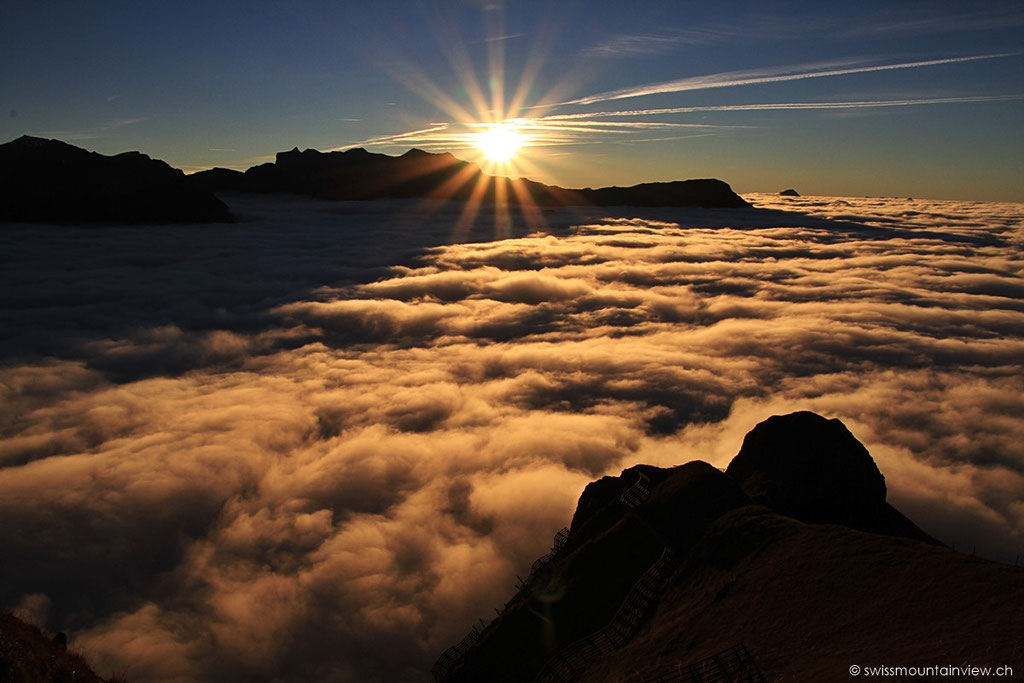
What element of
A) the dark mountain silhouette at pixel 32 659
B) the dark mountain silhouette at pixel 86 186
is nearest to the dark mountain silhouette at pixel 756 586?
the dark mountain silhouette at pixel 32 659

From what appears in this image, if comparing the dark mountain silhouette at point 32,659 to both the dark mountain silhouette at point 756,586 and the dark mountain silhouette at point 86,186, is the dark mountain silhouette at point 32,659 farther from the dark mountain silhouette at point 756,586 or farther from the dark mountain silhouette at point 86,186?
the dark mountain silhouette at point 86,186

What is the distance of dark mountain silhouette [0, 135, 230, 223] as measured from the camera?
134750 millimetres

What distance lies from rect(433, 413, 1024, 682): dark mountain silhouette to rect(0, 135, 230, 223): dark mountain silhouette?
166659 mm

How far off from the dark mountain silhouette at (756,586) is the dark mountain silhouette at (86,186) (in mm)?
166659

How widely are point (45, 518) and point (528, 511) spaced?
1431 inches

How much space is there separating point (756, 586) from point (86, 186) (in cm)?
17514

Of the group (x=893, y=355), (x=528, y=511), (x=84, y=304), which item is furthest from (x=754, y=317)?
(x=84, y=304)

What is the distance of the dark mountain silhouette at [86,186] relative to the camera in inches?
5305

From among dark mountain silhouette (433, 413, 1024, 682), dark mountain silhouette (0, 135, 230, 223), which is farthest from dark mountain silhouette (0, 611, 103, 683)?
dark mountain silhouette (0, 135, 230, 223)

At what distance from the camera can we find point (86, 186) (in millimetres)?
141250

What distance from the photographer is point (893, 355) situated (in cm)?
8562

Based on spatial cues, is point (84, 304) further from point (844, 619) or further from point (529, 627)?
point (844, 619)

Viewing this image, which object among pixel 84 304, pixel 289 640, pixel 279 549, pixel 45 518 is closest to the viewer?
pixel 289 640

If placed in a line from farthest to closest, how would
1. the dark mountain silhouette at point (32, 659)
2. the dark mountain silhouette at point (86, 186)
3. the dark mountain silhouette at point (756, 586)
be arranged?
the dark mountain silhouette at point (86, 186) < the dark mountain silhouette at point (32, 659) < the dark mountain silhouette at point (756, 586)
